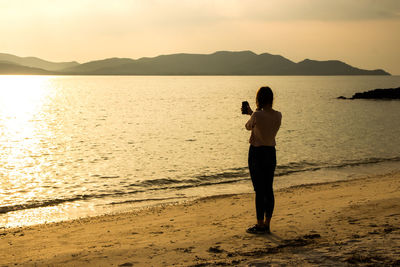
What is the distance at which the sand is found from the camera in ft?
Answer: 21.7

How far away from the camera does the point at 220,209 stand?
12.3 metres

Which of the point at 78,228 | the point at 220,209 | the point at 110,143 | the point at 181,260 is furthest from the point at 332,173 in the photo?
the point at 110,143

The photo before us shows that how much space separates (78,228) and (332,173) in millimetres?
13355

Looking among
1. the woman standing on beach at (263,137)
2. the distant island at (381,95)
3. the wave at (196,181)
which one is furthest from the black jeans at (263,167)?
the distant island at (381,95)

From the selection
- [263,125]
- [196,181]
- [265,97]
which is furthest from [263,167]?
[196,181]

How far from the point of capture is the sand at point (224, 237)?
6613mm

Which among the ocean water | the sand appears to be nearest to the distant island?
the ocean water

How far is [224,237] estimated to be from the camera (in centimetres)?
839

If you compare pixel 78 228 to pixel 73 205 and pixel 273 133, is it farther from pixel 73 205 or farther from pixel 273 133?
pixel 273 133

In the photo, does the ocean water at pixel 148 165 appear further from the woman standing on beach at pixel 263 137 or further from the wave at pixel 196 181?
the woman standing on beach at pixel 263 137

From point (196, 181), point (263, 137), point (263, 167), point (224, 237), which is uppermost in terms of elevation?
point (263, 137)

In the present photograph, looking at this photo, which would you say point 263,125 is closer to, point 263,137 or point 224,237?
point 263,137

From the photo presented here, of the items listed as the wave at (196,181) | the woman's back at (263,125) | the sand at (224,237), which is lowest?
the wave at (196,181)

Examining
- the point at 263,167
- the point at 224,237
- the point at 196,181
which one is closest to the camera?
the point at 263,167
